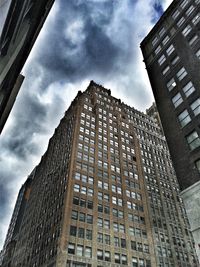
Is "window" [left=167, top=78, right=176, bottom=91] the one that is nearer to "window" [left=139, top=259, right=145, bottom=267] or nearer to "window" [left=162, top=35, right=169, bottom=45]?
"window" [left=162, top=35, right=169, bottom=45]

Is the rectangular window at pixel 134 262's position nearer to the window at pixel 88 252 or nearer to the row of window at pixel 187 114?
the window at pixel 88 252

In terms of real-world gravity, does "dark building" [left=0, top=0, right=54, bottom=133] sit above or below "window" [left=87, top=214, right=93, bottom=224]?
below

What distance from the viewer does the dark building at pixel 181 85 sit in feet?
84.7

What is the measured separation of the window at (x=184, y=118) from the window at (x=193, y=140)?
2016 mm

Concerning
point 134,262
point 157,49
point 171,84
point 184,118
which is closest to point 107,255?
point 134,262

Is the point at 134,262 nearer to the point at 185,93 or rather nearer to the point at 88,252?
the point at 88,252

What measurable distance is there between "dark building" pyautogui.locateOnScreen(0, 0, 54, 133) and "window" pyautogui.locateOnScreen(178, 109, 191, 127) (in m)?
20.6

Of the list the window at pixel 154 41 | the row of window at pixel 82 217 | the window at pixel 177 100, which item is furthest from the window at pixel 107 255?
the window at pixel 154 41

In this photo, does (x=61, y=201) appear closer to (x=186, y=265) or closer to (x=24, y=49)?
(x=186, y=265)

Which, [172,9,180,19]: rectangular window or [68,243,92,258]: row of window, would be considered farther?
[68,243,92,258]: row of window

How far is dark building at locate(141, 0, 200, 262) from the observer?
84.7 ft

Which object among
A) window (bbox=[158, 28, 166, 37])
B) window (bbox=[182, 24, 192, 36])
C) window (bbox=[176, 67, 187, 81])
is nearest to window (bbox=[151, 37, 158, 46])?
window (bbox=[158, 28, 166, 37])

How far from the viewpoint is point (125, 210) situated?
67062 millimetres

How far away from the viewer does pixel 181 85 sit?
107 ft
